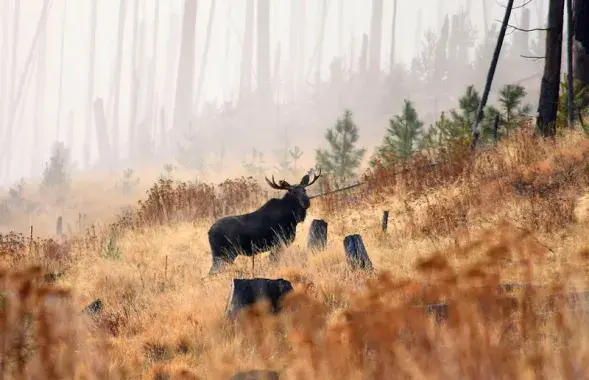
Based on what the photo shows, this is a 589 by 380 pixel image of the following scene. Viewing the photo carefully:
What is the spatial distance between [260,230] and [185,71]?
2308 inches

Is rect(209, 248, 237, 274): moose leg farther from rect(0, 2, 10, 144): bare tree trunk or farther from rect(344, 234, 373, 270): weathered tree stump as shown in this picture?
rect(0, 2, 10, 144): bare tree trunk

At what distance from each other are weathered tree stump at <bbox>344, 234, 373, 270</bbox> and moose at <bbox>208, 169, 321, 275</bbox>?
151 centimetres

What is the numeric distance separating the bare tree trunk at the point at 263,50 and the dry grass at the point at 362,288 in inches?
2207

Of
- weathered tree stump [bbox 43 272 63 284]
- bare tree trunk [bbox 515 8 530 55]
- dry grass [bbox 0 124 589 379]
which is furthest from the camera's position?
bare tree trunk [bbox 515 8 530 55]

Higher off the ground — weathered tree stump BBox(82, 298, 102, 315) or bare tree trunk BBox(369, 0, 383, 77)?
bare tree trunk BBox(369, 0, 383, 77)

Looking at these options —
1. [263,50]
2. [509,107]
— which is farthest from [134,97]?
[509,107]

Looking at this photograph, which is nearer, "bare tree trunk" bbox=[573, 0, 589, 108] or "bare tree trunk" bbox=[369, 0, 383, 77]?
"bare tree trunk" bbox=[573, 0, 589, 108]

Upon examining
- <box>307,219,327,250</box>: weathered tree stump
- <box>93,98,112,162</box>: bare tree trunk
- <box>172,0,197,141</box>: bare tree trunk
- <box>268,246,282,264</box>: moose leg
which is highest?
<box>172,0,197,141</box>: bare tree trunk

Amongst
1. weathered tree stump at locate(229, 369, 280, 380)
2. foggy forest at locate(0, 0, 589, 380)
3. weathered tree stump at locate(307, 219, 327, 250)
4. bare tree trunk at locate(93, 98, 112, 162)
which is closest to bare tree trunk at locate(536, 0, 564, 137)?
foggy forest at locate(0, 0, 589, 380)

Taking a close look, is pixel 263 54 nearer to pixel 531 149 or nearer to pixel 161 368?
pixel 531 149

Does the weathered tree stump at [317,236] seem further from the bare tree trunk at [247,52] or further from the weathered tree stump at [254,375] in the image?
the bare tree trunk at [247,52]

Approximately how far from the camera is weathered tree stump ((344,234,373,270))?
609 centimetres

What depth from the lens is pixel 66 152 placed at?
52906 mm

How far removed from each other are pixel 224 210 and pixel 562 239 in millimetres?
8152
